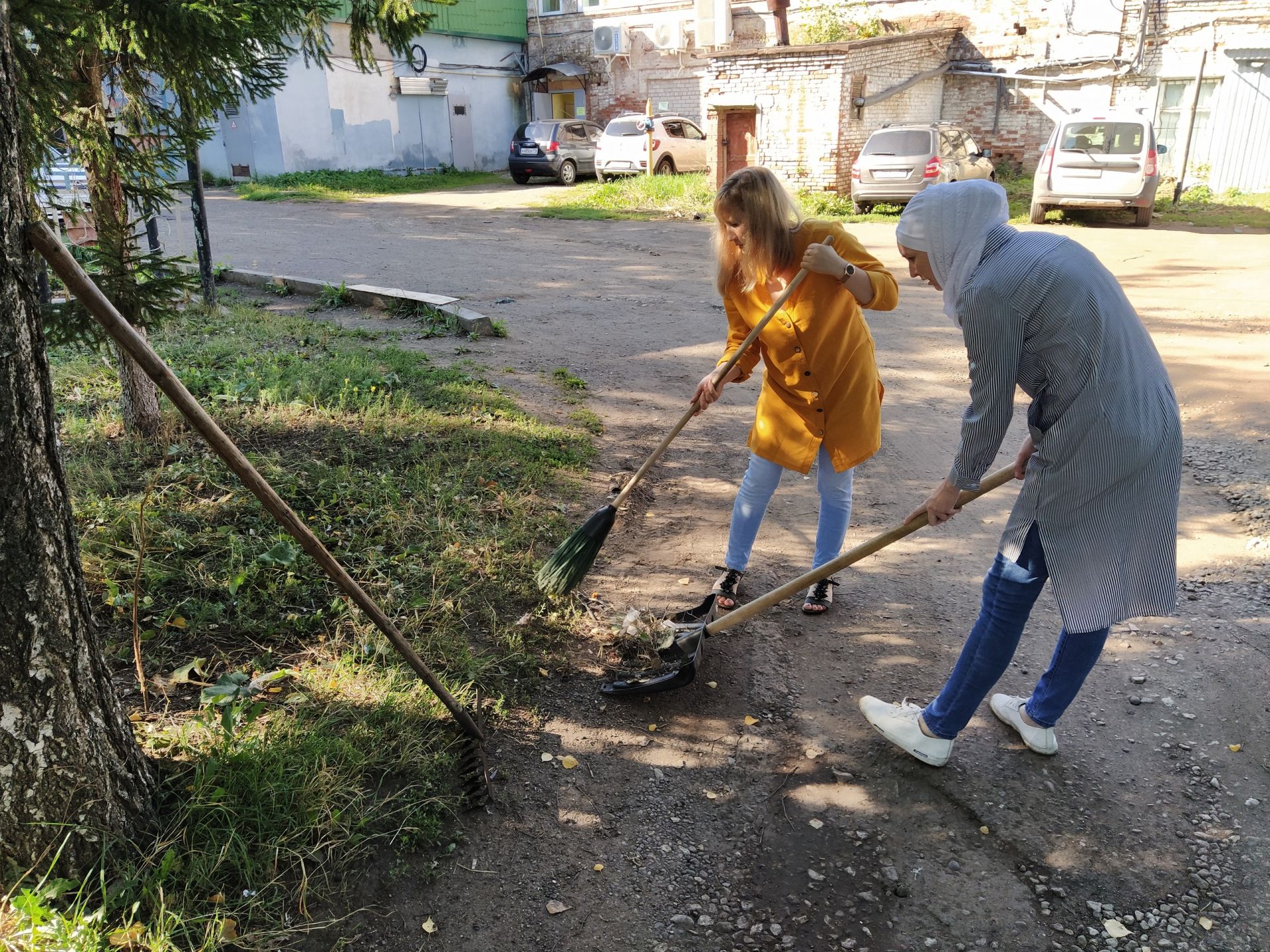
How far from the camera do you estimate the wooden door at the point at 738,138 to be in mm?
18453

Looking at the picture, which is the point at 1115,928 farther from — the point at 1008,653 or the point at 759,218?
the point at 759,218

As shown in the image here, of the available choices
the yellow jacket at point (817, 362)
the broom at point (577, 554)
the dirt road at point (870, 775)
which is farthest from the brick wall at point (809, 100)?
the broom at point (577, 554)

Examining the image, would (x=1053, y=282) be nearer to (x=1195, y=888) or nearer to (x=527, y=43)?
(x=1195, y=888)

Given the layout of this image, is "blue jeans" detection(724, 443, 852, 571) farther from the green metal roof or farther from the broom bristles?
the green metal roof

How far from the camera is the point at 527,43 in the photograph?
28750 millimetres

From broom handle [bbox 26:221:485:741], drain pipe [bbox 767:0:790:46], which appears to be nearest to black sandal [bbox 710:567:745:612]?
broom handle [bbox 26:221:485:741]

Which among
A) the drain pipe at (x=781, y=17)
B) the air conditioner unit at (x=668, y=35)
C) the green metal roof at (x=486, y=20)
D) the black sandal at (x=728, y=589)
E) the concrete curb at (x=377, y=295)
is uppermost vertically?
the green metal roof at (x=486, y=20)

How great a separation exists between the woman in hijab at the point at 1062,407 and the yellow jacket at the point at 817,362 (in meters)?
0.71

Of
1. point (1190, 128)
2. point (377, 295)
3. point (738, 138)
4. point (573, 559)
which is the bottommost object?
point (573, 559)

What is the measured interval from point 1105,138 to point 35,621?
650 inches

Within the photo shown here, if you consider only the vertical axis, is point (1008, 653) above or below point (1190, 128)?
below

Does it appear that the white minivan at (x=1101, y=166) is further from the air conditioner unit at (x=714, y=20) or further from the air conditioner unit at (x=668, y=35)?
the air conditioner unit at (x=668, y=35)

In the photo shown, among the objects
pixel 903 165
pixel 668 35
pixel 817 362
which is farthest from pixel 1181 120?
pixel 817 362

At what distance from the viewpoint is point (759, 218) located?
3303mm
